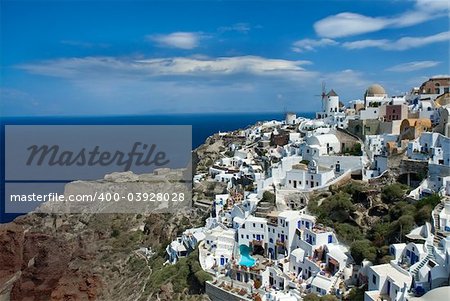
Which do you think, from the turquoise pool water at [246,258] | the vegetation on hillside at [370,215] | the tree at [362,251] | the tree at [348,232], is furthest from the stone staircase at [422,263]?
the turquoise pool water at [246,258]

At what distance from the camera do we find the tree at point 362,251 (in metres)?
16.2

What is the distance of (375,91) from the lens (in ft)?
120

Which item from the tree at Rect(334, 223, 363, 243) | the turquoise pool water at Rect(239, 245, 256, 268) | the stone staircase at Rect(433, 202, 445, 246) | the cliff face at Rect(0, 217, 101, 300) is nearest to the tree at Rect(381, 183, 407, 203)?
the tree at Rect(334, 223, 363, 243)

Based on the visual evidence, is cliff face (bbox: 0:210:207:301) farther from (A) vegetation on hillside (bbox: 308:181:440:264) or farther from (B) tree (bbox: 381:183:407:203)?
(B) tree (bbox: 381:183:407:203)

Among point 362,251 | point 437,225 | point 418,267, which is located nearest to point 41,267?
point 362,251

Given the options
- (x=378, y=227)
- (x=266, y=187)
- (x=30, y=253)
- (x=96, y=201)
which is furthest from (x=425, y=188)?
(x=96, y=201)

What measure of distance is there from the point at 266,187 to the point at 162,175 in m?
19.8

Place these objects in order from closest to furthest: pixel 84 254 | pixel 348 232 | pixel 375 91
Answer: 1. pixel 348 232
2. pixel 84 254
3. pixel 375 91

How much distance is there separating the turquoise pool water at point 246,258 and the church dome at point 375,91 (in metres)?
21.5

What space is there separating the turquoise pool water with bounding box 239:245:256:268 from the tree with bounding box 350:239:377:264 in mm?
4817

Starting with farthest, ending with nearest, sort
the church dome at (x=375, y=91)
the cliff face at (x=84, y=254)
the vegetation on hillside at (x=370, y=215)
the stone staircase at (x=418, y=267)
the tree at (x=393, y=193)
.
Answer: the church dome at (x=375, y=91) → the cliff face at (x=84, y=254) → the tree at (x=393, y=193) → the vegetation on hillside at (x=370, y=215) → the stone staircase at (x=418, y=267)

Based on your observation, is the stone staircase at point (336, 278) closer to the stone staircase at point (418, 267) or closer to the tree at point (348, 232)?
the tree at point (348, 232)

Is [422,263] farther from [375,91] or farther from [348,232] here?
[375,91]

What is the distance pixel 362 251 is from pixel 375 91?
23.5m
